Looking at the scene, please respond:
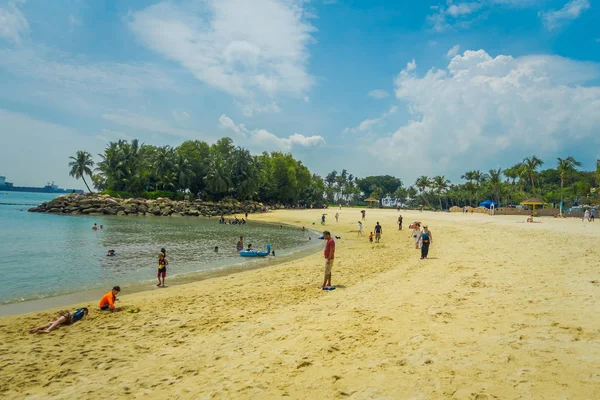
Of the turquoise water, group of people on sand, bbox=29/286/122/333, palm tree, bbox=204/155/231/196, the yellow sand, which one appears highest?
palm tree, bbox=204/155/231/196

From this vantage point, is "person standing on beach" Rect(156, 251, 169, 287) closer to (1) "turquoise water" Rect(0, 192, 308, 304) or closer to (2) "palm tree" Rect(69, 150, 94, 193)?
(1) "turquoise water" Rect(0, 192, 308, 304)

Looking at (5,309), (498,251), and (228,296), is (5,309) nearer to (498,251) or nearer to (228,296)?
(228,296)

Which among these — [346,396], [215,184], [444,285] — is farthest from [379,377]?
[215,184]

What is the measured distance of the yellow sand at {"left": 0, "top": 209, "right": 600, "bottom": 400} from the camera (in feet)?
15.9

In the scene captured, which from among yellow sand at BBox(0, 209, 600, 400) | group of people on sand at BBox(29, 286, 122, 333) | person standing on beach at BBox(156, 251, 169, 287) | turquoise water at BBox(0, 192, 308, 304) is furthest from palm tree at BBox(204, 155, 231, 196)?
group of people on sand at BBox(29, 286, 122, 333)

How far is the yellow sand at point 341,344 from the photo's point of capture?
15.9 feet

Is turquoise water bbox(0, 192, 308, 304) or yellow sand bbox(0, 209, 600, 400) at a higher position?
yellow sand bbox(0, 209, 600, 400)

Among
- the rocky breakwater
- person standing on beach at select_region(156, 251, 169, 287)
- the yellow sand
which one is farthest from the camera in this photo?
the rocky breakwater

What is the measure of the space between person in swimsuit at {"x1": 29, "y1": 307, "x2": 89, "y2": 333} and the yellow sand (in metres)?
0.21

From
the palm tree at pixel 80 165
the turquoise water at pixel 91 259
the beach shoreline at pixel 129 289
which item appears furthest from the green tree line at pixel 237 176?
the beach shoreline at pixel 129 289

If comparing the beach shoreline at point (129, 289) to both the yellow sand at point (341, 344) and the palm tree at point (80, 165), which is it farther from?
the palm tree at point (80, 165)

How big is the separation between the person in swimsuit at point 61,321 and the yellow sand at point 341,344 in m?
0.21

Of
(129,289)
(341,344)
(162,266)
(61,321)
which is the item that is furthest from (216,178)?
(341,344)

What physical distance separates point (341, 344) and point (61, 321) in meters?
7.57
